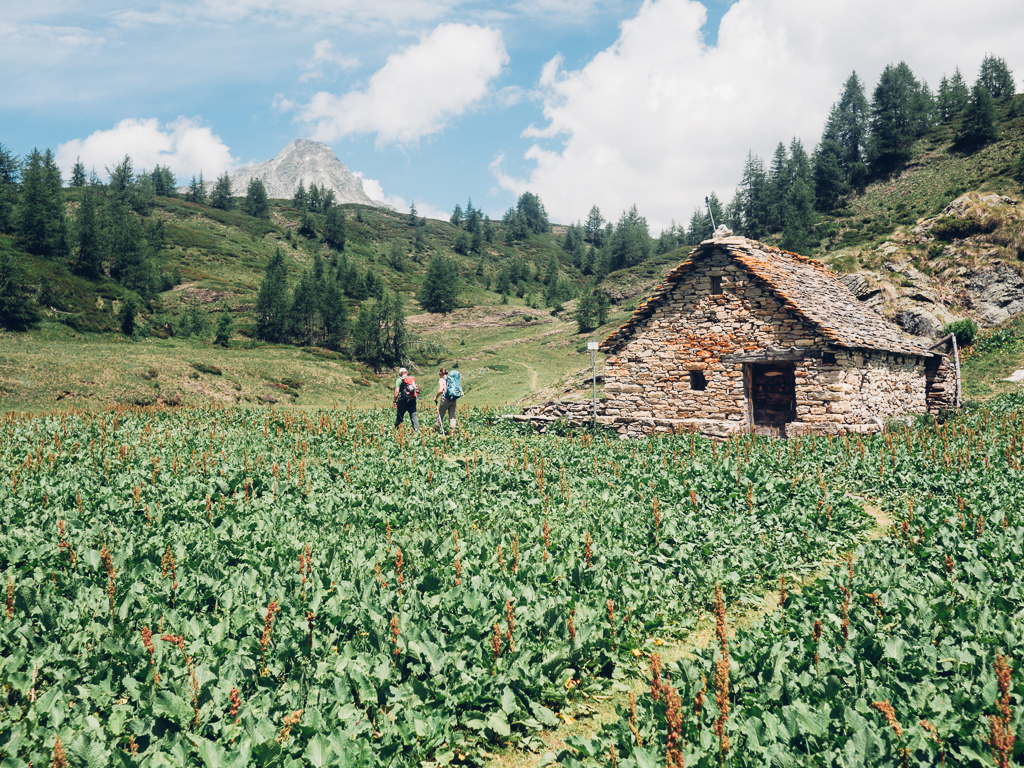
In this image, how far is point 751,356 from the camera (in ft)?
59.2

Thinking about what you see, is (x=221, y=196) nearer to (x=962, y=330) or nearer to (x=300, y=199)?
(x=300, y=199)

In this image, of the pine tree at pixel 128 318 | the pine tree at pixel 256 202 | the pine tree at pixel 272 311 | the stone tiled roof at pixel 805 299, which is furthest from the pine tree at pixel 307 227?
the stone tiled roof at pixel 805 299

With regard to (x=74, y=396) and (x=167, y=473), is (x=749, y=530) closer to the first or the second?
A: (x=167, y=473)

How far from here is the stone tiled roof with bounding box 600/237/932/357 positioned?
17297 mm

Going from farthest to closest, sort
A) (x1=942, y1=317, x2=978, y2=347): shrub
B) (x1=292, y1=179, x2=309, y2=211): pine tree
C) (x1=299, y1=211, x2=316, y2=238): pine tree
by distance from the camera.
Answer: (x1=292, y1=179, x2=309, y2=211): pine tree < (x1=299, y1=211, x2=316, y2=238): pine tree < (x1=942, y1=317, x2=978, y2=347): shrub

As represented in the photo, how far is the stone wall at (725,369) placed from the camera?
1691 cm

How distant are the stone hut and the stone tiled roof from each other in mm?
49

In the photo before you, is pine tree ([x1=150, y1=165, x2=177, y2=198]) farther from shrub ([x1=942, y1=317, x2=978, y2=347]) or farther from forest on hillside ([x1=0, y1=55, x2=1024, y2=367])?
shrub ([x1=942, y1=317, x2=978, y2=347])

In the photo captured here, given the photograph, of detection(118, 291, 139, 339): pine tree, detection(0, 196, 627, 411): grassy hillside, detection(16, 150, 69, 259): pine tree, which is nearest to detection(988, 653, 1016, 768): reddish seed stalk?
detection(0, 196, 627, 411): grassy hillside

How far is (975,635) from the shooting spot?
15.4 feet

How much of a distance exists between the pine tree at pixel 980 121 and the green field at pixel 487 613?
322 feet

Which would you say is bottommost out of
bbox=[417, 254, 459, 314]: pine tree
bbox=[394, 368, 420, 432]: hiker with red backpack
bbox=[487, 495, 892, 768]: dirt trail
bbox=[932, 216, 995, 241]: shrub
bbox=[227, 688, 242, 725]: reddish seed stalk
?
bbox=[487, 495, 892, 768]: dirt trail

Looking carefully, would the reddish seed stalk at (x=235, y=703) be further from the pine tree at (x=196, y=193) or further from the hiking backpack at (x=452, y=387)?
the pine tree at (x=196, y=193)

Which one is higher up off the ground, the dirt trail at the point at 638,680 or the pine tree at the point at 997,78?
the pine tree at the point at 997,78
